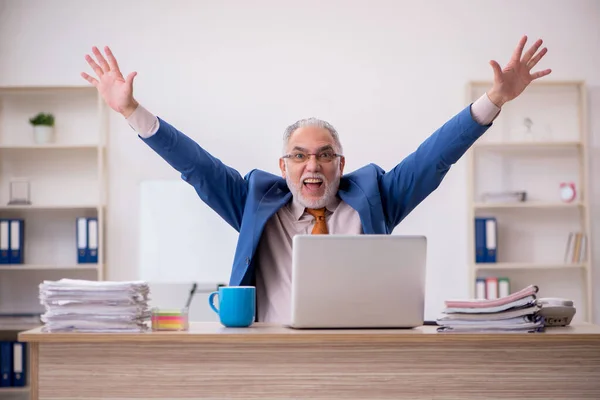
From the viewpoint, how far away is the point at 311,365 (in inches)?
72.1

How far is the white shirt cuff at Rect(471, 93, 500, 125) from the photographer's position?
8.04ft

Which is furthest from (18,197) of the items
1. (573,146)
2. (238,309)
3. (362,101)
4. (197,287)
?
(573,146)

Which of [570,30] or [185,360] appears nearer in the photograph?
[185,360]

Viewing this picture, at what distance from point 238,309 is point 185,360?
0.83 feet

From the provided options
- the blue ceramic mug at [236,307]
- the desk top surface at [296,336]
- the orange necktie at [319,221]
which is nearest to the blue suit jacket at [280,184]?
the orange necktie at [319,221]

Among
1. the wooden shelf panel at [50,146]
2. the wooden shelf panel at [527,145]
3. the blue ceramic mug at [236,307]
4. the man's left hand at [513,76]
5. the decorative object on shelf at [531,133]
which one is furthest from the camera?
the decorative object on shelf at [531,133]

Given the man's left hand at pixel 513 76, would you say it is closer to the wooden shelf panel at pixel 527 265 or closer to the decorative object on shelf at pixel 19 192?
the wooden shelf panel at pixel 527 265

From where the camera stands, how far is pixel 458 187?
505 cm

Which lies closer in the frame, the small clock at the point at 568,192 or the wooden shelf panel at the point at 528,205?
the wooden shelf panel at the point at 528,205

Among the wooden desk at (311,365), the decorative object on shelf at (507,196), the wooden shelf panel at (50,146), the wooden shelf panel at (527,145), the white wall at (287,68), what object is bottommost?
the wooden desk at (311,365)

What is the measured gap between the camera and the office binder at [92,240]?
4.80 meters

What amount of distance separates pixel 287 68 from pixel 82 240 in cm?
172

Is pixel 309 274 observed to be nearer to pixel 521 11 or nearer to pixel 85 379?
pixel 85 379

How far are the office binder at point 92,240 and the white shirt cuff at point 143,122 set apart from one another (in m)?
2.38
